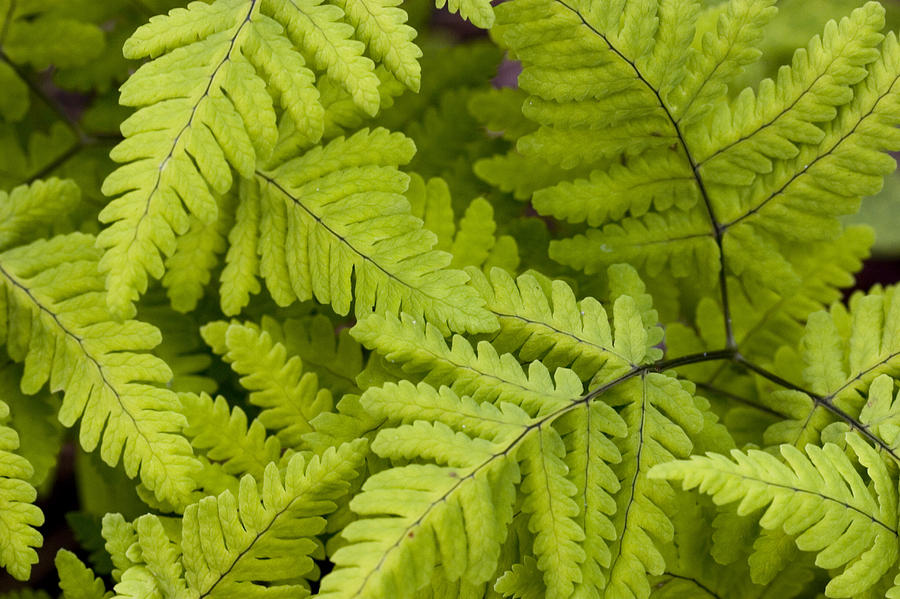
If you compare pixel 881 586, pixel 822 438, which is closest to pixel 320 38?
pixel 822 438

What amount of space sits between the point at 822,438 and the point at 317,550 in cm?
91

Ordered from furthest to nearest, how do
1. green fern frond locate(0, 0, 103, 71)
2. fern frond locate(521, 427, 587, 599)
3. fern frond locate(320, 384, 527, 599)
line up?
green fern frond locate(0, 0, 103, 71)
fern frond locate(521, 427, 587, 599)
fern frond locate(320, 384, 527, 599)

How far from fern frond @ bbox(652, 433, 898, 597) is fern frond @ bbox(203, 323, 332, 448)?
69cm

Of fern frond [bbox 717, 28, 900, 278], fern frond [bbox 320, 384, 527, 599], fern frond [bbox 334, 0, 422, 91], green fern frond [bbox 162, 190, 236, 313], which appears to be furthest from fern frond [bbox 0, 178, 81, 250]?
fern frond [bbox 717, 28, 900, 278]

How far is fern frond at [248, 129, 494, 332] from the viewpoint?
131 cm

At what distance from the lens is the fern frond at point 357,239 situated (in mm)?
1313

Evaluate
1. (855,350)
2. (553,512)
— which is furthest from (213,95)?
(855,350)

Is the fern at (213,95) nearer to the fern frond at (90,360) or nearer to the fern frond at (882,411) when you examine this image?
the fern frond at (90,360)

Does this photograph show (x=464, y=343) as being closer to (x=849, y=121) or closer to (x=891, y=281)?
(x=849, y=121)

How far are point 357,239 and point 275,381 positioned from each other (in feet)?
1.09

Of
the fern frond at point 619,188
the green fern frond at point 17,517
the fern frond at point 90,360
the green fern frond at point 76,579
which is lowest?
the green fern frond at point 76,579

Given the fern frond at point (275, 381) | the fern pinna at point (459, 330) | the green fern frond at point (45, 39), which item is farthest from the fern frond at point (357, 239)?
the green fern frond at point (45, 39)

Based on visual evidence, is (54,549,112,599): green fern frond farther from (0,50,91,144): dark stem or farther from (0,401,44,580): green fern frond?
(0,50,91,144): dark stem

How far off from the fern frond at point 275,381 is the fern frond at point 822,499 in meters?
0.69
